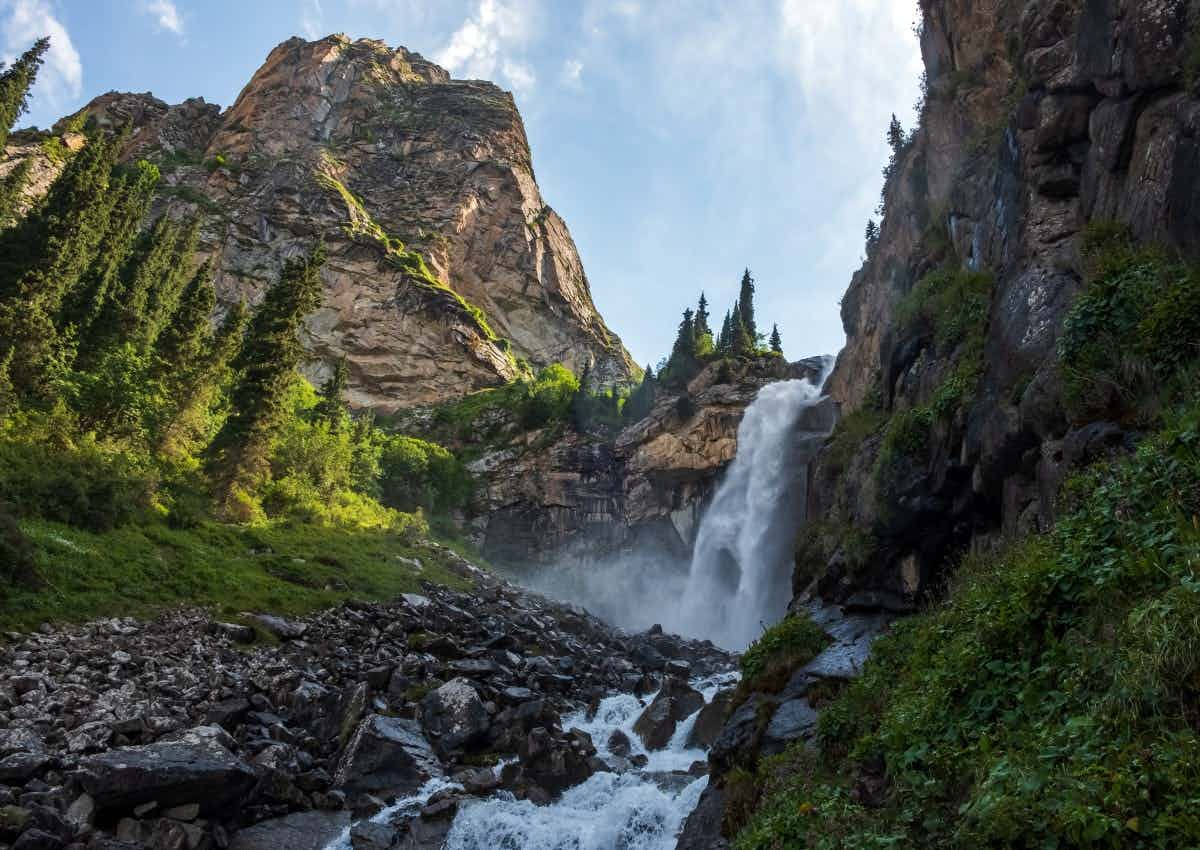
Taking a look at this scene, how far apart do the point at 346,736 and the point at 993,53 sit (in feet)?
99.7

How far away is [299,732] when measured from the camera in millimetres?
14344

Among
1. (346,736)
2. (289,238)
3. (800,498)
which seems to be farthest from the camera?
(289,238)

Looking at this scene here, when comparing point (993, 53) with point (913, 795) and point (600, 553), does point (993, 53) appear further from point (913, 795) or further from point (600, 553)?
point (600, 553)

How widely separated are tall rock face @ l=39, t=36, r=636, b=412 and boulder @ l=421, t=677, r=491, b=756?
222 feet

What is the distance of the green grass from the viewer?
16.8 metres

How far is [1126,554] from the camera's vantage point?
5496 mm

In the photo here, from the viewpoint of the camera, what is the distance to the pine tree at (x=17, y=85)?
3566 centimetres

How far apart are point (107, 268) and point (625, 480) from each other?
4184 centimetres

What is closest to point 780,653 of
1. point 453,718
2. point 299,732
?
point 453,718

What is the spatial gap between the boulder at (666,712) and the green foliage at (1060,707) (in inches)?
395

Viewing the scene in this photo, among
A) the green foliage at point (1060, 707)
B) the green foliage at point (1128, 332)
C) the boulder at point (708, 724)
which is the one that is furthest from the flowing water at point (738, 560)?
the green foliage at point (1060, 707)

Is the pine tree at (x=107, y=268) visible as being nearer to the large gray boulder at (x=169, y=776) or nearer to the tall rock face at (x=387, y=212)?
the tall rock face at (x=387, y=212)

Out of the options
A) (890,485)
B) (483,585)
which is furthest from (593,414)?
(890,485)

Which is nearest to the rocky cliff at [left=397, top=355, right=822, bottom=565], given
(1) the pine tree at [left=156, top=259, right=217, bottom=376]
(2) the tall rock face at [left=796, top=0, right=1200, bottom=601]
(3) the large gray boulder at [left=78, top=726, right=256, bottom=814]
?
(1) the pine tree at [left=156, top=259, right=217, bottom=376]
